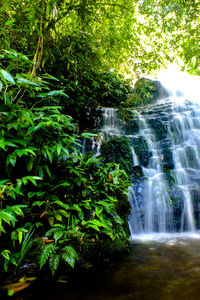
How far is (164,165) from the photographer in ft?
23.9

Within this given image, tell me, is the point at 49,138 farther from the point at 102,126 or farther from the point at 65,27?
the point at 102,126

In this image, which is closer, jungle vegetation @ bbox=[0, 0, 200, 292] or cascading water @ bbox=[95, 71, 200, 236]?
jungle vegetation @ bbox=[0, 0, 200, 292]

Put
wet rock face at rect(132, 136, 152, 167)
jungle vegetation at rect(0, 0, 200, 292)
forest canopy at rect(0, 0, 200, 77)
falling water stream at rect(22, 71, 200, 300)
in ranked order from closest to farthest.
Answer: falling water stream at rect(22, 71, 200, 300)
jungle vegetation at rect(0, 0, 200, 292)
forest canopy at rect(0, 0, 200, 77)
wet rock face at rect(132, 136, 152, 167)

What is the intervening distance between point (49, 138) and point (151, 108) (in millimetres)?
9718

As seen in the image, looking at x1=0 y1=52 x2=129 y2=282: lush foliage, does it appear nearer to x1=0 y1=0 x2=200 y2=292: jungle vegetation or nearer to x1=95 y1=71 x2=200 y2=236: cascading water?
x1=0 y1=0 x2=200 y2=292: jungle vegetation

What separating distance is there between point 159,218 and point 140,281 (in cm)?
334

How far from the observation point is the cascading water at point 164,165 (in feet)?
17.2

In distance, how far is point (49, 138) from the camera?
268cm

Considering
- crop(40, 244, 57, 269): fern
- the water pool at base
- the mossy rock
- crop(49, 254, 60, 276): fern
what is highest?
the mossy rock

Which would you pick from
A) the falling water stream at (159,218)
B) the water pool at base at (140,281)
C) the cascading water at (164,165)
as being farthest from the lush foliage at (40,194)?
the cascading water at (164,165)

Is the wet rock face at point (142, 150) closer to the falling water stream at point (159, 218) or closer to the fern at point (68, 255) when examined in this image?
the falling water stream at point (159, 218)

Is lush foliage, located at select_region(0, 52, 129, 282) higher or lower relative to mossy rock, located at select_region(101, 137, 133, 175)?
lower

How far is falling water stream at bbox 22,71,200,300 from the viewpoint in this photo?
78.4 inches

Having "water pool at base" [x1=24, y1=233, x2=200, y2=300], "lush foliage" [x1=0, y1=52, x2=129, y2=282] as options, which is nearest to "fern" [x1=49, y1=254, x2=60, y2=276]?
"lush foliage" [x1=0, y1=52, x2=129, y2=282]
